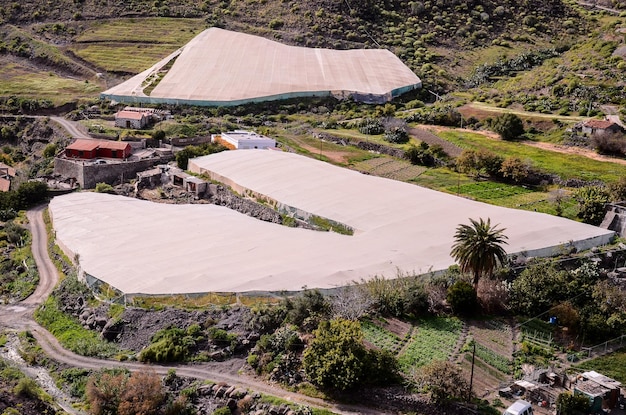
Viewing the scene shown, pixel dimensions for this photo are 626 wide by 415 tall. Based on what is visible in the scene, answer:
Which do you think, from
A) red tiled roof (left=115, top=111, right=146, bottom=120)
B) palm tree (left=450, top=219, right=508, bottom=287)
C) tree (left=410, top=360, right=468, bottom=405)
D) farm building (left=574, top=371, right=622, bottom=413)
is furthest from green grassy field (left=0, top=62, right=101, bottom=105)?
farm building (left=574, top=371, right=622, bottom=413)

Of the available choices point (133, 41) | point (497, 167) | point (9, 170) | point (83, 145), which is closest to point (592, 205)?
point (497, 167)

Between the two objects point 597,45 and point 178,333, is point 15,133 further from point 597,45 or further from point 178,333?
point 597,45

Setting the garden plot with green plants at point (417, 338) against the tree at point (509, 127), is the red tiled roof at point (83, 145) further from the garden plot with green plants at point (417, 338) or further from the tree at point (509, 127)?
the garden plot with green plants at point (417, 338)

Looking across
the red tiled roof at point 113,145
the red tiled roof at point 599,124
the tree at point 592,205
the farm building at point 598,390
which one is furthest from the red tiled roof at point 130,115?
the farm building at point 598,390

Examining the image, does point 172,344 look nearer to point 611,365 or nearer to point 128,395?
point 128,395

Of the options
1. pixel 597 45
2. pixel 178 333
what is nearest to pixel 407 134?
pixel 597 45
